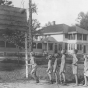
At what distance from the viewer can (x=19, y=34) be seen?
16.2 meters

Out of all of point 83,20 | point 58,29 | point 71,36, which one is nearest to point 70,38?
point 71,36

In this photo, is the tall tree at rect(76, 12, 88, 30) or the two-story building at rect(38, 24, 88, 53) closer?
the two-story building at rect(38, 24, 88, 53)

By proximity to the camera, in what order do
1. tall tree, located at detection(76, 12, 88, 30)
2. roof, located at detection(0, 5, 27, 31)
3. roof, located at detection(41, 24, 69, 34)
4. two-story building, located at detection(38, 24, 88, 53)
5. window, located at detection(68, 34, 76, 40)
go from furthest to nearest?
tall tree, located at detection(76, 12, 88, 30)
roof, located at detection(41, 24, 69, 34)
window, located at detection(68, 34, 76, 40)
two-story building, located at detection(38, 24, 88, 53)
roof, located at detection(0, 5, 27, 31)

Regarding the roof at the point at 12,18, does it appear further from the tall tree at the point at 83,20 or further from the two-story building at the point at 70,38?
the tall tree at the point at 83,20

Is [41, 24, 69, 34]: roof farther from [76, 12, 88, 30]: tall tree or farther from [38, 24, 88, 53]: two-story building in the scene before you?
[76, 12, 88, 30]: tall tree

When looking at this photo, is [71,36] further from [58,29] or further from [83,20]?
[83,20]

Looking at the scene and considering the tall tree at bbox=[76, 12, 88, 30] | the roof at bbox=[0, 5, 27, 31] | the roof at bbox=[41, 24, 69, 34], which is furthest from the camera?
the tall tree at bbox=[76, 12, 88, 30]

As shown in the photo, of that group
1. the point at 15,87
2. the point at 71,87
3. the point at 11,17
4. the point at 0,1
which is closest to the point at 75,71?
the point at 71,87

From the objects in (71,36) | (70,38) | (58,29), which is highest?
(58,29)

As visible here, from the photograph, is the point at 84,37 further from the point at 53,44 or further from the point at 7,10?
the point at 7,10

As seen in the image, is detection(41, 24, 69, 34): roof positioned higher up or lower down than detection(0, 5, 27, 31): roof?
higher up

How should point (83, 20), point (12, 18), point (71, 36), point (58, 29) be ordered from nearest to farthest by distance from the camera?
point (12, 18) → point (71, 36) → point (58, 29) → point (83, 20)

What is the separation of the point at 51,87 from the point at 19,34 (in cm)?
893

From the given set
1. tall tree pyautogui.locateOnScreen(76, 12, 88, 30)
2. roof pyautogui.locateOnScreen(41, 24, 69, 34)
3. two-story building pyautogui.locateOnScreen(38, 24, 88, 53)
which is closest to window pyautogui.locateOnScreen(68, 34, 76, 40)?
two-story building pyautogui.locateOnScreen(38, 24, 88, 53)
